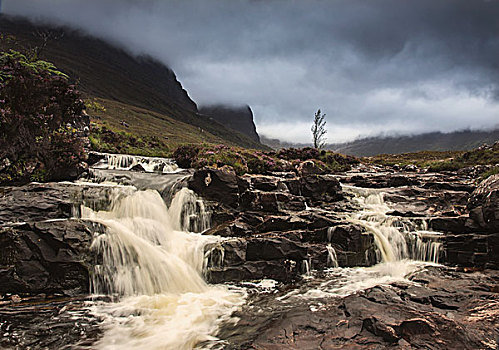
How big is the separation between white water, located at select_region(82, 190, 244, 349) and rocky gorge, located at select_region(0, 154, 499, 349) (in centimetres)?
4

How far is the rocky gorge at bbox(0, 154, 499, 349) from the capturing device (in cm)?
509

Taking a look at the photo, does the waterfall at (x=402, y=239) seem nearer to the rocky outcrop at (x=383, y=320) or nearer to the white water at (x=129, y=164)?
the rocky outcrop at (x=383, y=320)

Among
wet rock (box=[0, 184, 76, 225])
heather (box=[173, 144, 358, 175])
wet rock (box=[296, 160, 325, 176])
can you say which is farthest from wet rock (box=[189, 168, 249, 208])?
wet rock (box=[296, 160, 325, 176])

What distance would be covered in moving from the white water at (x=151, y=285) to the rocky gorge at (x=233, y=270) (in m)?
0.04

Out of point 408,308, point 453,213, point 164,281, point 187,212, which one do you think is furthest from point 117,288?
point 453,213

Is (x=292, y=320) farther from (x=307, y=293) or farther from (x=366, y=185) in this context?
(x=366, y=185)

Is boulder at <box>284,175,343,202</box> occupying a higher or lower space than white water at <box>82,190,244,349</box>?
higher

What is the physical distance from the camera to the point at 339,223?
11.2 meters

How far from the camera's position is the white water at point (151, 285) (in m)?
5.71

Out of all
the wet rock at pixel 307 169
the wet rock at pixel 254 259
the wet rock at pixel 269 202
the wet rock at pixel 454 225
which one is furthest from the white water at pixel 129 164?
the wet rock at pixel 454 225

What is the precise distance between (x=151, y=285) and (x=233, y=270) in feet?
8.93

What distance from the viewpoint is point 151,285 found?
7.92 meters

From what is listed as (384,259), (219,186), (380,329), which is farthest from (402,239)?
(219,186)

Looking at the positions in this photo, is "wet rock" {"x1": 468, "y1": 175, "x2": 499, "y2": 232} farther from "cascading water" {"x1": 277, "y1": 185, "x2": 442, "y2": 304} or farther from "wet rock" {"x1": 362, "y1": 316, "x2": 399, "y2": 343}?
"wet rock" {"x1": 362, "y1": 316, "x2": 399, "y2": 343}
